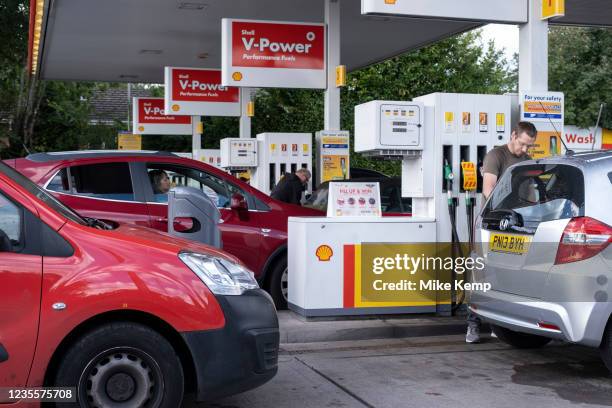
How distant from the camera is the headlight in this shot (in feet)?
15.5

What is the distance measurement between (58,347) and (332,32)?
32.6 ft

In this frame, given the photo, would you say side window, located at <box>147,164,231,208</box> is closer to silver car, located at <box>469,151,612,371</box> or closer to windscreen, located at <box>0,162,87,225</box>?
silver car, located at <box>469,151,612,371</box>

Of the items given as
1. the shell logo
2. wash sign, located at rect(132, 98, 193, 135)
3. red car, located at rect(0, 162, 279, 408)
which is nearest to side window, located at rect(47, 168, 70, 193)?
the shell logo

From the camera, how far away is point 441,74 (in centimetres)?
3338

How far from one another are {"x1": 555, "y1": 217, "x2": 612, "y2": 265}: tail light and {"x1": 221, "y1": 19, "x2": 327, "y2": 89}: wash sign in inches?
306

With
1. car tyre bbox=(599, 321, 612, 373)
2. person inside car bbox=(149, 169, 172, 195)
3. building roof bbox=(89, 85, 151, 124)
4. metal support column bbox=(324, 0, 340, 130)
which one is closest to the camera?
car tyre bbox=(599, 321, 612, 373)

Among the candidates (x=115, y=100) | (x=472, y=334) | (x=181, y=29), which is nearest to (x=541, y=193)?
(x=472, y=334)

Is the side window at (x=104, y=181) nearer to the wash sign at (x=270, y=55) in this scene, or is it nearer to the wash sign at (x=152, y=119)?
the wash sign at (x=270, y=55)

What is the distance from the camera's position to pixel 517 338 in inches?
291

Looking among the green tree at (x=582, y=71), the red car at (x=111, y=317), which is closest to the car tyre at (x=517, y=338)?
the red car at (x=111, y=317)

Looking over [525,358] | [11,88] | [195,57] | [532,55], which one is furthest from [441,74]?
[525,358]

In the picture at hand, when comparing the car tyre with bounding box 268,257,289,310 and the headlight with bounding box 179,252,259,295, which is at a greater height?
the headlight with bounding box 179,252,259,295

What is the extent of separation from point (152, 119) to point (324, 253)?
63.7 feet

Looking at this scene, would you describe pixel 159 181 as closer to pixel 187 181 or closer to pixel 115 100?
pixel 187 181
